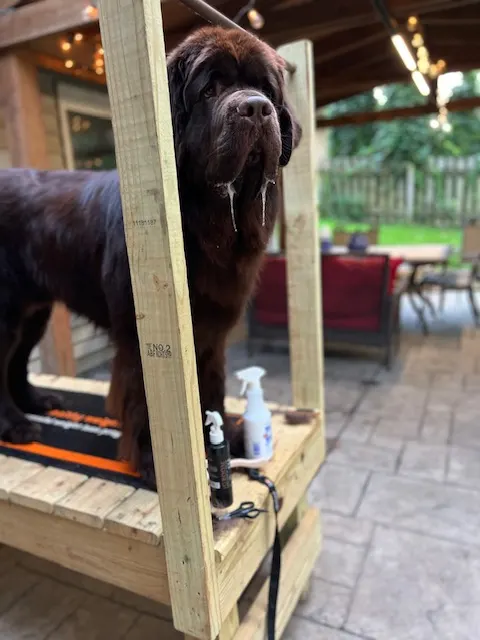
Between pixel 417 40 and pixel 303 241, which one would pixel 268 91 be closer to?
pixel 303 241

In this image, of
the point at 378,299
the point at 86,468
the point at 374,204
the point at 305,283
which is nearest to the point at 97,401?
the point at 86,468

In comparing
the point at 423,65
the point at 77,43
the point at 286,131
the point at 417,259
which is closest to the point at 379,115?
the point at 423,65

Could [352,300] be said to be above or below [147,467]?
below

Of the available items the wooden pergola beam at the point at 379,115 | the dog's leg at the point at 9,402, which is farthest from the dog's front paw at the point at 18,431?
the wooden pergola beam at the point at 379,115

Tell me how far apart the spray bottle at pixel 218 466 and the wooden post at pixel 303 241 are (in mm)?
628

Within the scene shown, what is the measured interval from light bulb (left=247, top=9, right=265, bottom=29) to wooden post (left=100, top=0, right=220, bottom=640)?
91.7 inches

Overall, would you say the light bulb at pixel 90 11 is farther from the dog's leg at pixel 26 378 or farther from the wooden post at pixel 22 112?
the dog's leg at pixel 26 378

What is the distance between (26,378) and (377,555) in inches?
63.9

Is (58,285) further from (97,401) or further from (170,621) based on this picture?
(170,621)

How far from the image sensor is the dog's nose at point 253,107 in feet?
3.34

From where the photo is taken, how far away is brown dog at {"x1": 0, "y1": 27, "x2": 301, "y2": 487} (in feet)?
3.60

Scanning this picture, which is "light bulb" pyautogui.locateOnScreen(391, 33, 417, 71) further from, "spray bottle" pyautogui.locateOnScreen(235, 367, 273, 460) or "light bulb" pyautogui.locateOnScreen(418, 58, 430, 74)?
"spray bottle" pyautogui.locateOnScreen(235, 367, 273, 460)

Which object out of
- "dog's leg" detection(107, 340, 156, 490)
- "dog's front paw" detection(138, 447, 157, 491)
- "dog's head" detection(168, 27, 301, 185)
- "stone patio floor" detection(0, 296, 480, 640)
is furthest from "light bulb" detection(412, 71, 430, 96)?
"dog's front paw" detection(138, 447, 157, 491)

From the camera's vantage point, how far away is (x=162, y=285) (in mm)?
954
